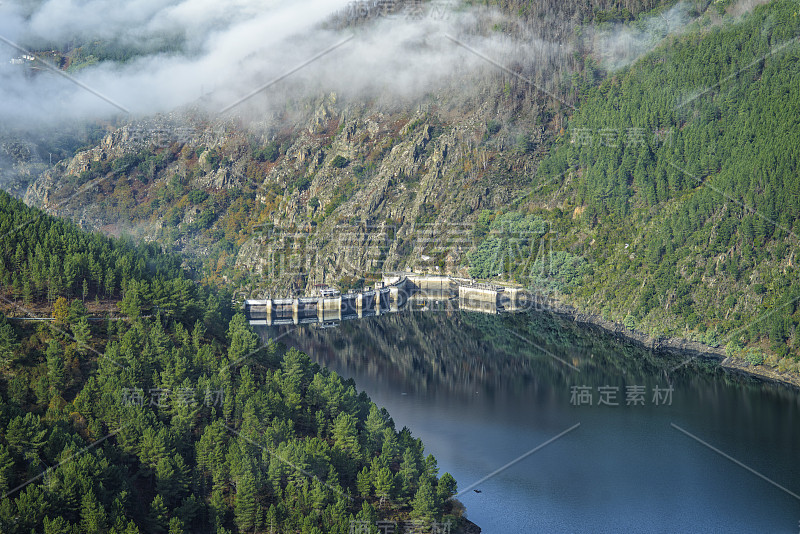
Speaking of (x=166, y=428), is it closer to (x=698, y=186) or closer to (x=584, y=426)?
(x=584, y=426)

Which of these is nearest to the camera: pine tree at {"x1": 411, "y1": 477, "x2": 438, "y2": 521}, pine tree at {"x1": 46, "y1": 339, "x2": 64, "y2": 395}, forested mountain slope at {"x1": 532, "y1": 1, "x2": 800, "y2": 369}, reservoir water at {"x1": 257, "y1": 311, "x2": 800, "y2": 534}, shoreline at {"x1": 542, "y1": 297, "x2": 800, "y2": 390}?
pine tree at {"x1": 411, "y1": 477, "x2": 438, "y2": 521}

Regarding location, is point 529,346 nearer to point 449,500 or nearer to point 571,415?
point 571,415

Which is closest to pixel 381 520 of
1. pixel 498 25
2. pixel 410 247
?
pixel 410 247

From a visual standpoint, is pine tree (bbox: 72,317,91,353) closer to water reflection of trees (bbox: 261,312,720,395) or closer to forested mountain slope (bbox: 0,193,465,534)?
forested mountain slope (bbox: 0,193,465,534)

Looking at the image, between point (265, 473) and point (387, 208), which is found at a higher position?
point (387, 208)

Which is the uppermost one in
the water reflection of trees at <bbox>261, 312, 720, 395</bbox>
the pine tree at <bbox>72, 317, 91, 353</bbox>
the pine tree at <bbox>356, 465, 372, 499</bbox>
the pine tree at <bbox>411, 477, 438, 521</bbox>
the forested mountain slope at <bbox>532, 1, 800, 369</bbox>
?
the forested mountain slope at <bbox>532, 1, 800, 369</bbox>

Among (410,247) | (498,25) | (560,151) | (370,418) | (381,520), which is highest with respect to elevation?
(498,25)

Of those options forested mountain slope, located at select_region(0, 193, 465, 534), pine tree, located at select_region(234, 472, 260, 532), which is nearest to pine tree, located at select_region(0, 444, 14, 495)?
forested mountain slope, located at select_region(0, 193, 465, 534)
